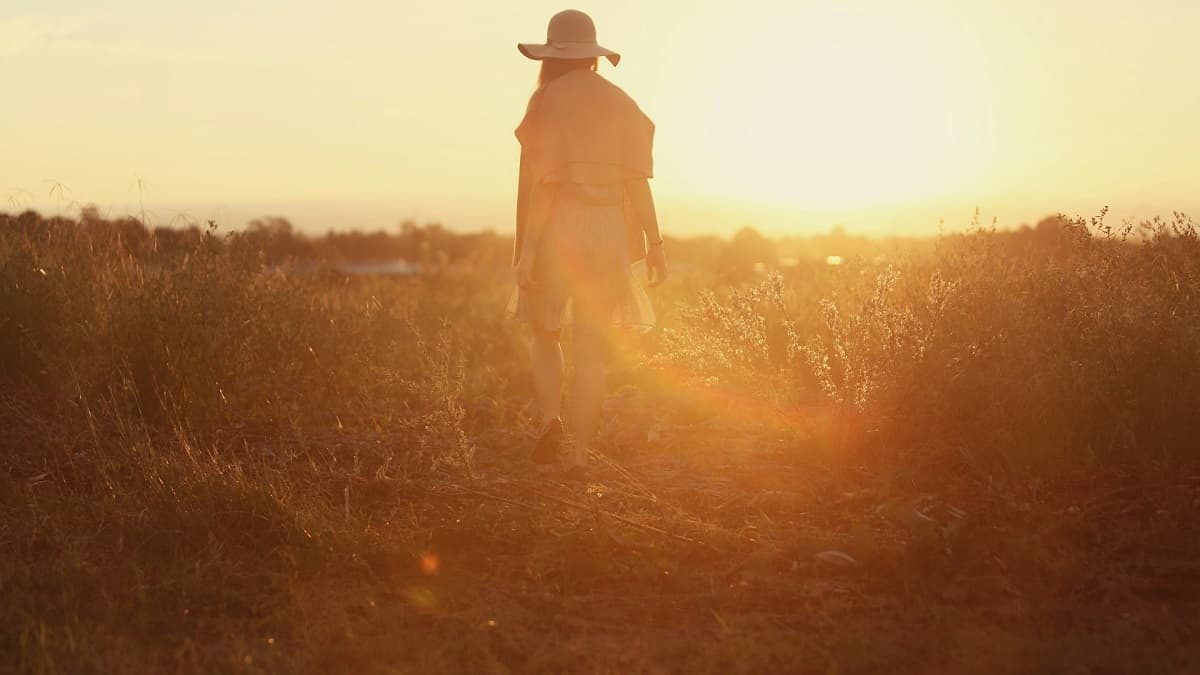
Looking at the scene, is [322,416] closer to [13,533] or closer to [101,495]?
[101,495]

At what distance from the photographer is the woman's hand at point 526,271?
18.5 ft

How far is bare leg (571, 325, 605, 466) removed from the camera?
5727 mm

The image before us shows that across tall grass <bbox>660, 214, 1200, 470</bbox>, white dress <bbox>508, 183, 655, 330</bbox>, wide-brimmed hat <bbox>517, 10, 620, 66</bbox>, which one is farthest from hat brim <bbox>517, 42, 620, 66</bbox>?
tall grass <bbox>660, 214, 1200, 470</bbox>

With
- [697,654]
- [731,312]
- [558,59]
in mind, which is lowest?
[697,654]

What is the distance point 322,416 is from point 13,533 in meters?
2.28

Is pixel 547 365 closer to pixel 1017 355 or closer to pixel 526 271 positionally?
pixel 526 271

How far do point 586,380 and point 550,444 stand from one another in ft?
1.62

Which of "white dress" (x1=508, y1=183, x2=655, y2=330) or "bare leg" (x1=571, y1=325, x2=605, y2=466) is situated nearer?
"white dress" (x1=508, y1=183, x2=655, y2=330)

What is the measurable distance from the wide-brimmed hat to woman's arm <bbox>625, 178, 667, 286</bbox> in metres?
0.66

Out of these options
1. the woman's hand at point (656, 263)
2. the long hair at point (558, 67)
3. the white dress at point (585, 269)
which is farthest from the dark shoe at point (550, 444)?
the long hair at point (558, 67)

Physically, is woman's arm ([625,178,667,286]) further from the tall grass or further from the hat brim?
the tall grass

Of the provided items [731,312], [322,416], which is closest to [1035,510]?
[731,312]

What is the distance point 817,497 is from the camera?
17.9ft

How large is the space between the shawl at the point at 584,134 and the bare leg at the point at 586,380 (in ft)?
2.57
